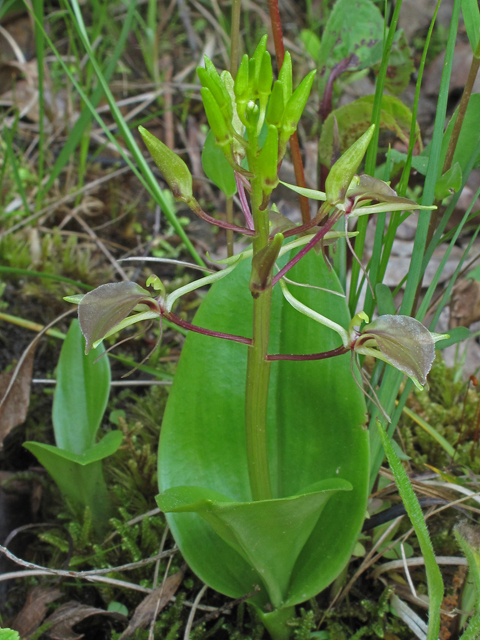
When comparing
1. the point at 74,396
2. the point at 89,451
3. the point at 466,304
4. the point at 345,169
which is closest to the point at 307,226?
the point at 345,169

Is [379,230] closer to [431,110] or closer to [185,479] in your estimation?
[185,479]

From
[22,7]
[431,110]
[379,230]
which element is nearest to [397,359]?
[379,230]

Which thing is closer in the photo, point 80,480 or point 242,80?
point 242,80

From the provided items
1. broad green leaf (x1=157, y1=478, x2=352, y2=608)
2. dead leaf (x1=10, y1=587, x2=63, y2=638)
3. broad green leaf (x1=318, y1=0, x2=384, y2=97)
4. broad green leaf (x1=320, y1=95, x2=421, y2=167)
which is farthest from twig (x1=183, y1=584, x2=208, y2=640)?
broad green leaf (x1=318, y1=0, x2=384, y2=97)

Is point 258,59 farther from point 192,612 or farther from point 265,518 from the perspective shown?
point 192,612

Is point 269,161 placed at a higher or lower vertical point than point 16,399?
higher

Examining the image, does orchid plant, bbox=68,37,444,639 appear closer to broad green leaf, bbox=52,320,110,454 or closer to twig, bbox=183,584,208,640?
twig, bbox=183,584,208,640

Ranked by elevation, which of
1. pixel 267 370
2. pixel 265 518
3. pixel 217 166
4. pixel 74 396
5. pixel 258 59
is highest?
pixel 258 59
